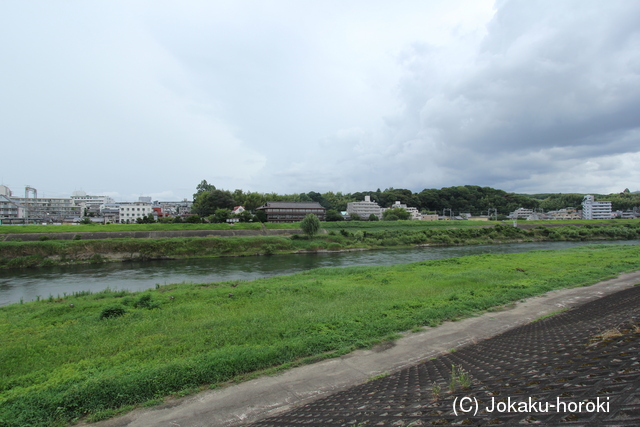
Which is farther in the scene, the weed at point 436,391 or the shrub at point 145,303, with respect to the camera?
the shrub at point 145,303

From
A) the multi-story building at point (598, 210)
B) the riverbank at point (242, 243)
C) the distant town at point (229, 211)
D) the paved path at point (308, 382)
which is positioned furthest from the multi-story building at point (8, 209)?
the multi-story building at point (598, 210)

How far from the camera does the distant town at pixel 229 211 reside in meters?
76.8

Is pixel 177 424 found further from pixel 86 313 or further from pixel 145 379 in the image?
pixel 86 313

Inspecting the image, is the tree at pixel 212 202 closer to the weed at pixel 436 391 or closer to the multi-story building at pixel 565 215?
the weed at pixel 436 391

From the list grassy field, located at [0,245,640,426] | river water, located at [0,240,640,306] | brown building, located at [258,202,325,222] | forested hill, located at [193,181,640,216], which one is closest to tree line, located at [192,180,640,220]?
forested hill, located at [193,181,640,216]

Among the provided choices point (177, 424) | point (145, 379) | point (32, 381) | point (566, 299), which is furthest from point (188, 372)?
point (566, 299)

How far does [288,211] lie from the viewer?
257ft

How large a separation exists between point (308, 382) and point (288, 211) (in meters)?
73.1

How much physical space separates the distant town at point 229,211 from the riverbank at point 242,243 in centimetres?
1891

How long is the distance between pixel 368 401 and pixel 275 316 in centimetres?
577

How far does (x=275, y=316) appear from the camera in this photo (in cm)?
966

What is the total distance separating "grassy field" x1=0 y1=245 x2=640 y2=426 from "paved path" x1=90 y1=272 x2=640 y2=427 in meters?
0.33

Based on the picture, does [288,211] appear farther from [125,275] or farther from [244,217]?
Answer: [125,275]

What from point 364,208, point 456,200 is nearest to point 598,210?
point 456,200
